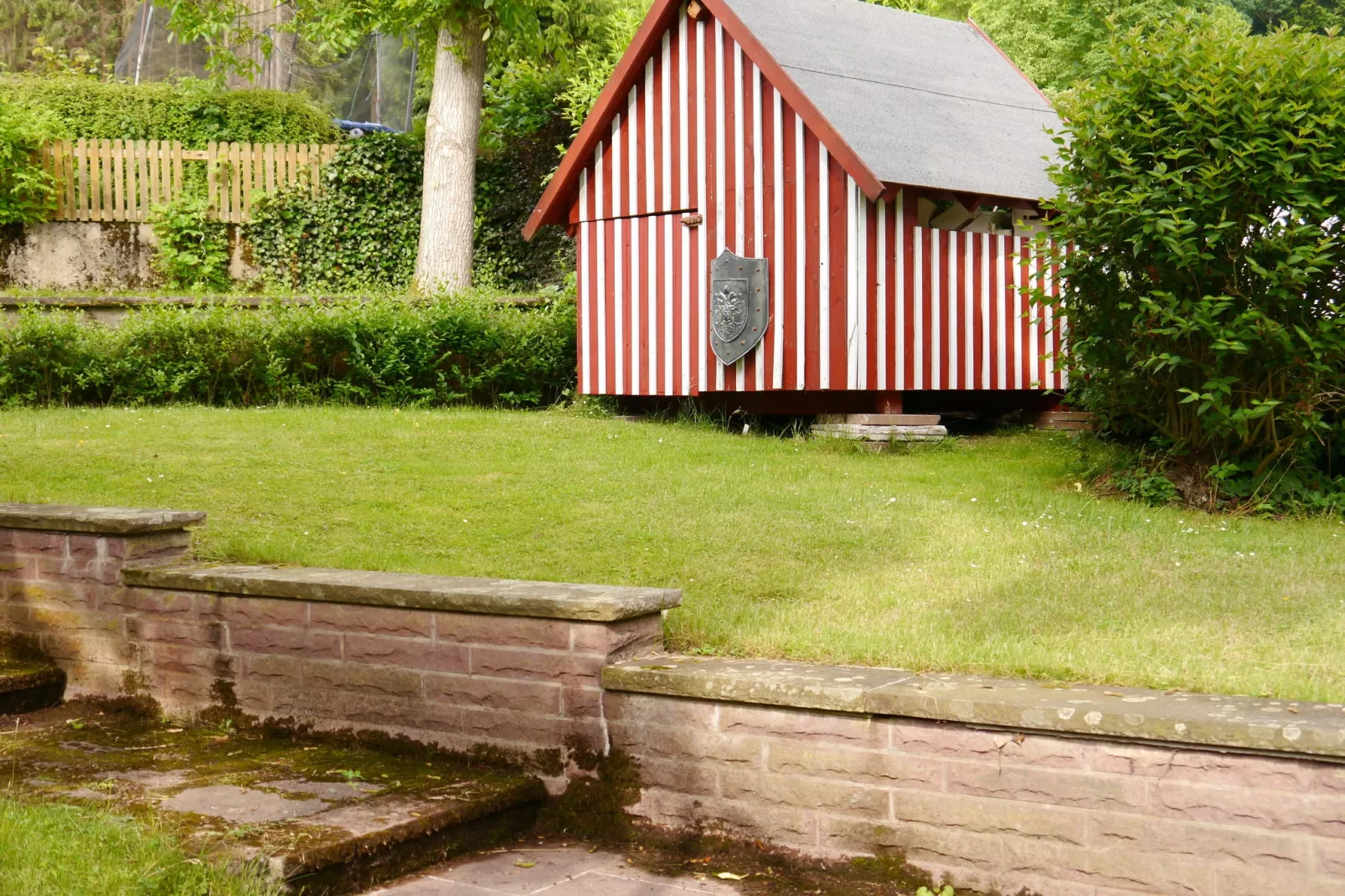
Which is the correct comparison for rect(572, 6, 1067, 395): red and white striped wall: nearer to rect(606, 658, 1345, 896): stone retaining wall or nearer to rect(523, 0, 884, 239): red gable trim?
rect(523, 0, 884, 239): red gable trim

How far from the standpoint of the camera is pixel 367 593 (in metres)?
5.55

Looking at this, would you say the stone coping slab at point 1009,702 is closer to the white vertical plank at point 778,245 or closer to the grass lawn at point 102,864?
the grass lawn at point 102,864

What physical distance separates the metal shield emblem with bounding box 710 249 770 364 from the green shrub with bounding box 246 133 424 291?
8.31 meters

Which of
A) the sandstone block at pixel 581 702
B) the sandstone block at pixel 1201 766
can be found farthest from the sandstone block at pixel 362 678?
the sandstone block at pixel 1201 766

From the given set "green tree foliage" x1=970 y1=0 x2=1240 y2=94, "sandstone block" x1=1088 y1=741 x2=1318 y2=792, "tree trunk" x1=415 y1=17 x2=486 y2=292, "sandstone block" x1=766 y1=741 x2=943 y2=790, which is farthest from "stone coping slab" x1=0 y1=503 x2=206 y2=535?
"green tree foliage" x1=970 y1=0 x2=1240 y2=94

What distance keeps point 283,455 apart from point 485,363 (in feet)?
15.7

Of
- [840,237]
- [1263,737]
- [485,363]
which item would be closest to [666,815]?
[1263,737]

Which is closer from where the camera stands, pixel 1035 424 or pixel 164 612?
pixel 164 612

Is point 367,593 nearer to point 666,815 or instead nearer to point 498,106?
point 666,815

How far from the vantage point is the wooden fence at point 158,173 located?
64.5 feet

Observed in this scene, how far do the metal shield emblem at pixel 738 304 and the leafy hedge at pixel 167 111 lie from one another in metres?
10.6

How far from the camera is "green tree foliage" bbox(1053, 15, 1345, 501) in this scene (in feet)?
28.7

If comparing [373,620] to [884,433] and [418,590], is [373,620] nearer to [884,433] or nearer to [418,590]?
[418,590]

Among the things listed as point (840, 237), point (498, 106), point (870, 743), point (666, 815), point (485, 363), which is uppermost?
point (498, 106)
